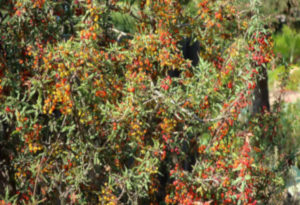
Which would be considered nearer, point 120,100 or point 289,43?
point 120,100

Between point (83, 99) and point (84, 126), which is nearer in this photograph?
point (83, 99)

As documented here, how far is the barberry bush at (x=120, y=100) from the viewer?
331 centimetres

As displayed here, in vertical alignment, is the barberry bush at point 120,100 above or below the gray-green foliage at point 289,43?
above

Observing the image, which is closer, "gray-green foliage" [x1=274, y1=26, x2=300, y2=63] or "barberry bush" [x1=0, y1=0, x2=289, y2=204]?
"barberry bush" [x1=0, y1=0, x2=289, y2=204]

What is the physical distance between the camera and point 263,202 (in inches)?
175

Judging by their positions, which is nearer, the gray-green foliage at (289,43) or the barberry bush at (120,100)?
the barberry bush at (120,100)

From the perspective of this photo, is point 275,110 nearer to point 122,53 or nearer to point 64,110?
point 122,53

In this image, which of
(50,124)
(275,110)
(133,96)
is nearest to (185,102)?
(133,96)

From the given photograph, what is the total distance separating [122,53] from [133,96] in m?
0.44

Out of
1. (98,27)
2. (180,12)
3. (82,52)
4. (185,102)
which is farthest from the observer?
(180,12)

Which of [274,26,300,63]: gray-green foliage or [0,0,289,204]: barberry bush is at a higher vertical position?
[0,0,289,204]: barberry bush

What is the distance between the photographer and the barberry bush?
331 centimetres

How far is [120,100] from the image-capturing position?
3.63m

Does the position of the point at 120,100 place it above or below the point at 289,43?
above
